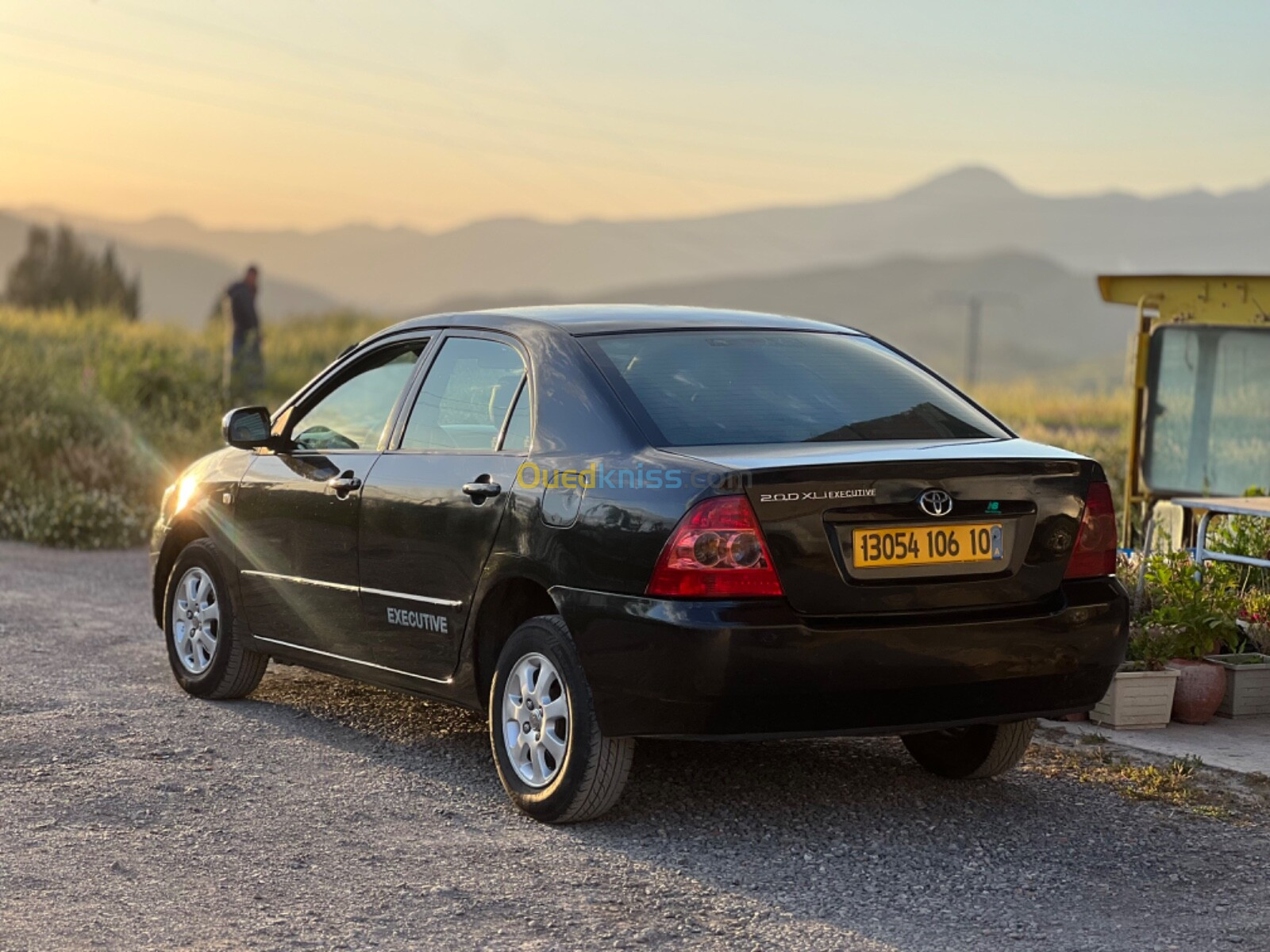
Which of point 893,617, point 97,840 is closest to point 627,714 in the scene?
point 893,617

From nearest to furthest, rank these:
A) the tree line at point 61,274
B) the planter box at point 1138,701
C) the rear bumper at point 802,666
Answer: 1. the rear bumper at point 802,666
2. the planter box at point 1138,701
3. the tree line at point 61,274

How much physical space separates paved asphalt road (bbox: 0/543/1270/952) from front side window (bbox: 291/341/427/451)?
120cm

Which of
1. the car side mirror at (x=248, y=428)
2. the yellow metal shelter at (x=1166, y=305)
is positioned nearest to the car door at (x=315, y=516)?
the car side mirror at (x=248, y=428)

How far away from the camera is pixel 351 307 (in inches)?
1844

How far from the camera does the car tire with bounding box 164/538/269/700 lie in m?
7.85

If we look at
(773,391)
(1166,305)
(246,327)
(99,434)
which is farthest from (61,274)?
(773,391)

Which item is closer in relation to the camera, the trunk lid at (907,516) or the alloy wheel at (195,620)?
the trunk lid at (907,516)

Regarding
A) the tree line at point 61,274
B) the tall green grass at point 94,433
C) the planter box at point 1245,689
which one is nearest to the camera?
the planter box at point 1245,689

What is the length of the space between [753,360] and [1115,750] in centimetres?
226

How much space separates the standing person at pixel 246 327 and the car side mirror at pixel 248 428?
17168mm

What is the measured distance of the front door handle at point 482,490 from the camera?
6.03 m

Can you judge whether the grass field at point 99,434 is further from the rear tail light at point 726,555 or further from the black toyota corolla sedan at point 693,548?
the rear tail light at point 726,555

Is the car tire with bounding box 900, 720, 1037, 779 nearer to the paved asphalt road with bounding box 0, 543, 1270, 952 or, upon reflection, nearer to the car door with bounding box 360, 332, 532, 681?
the paved asphalt road with bounding box 0, 543, 1270, 952

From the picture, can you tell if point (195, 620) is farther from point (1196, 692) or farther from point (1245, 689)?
point (1245, 689)
